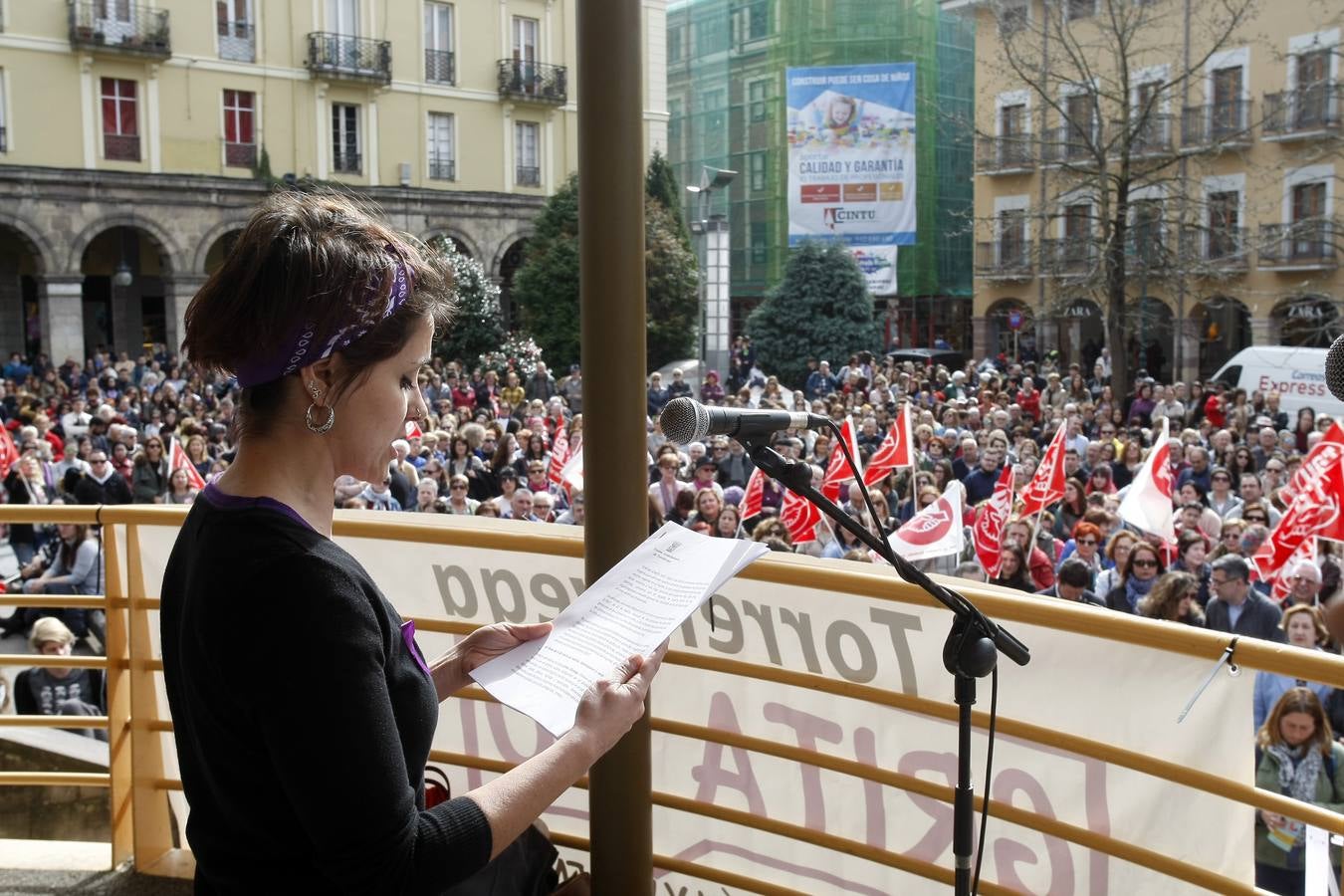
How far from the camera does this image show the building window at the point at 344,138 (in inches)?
1404

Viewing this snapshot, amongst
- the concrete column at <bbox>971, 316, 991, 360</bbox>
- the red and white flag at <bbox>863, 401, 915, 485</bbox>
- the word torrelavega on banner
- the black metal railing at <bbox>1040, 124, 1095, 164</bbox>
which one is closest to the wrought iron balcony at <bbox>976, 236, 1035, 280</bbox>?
the concrete column at <bbox>971, 316, 991, 360</bbox>

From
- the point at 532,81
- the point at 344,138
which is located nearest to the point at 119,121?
the point at 344,138

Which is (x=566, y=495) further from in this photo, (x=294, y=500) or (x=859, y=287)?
(x=859, y=287)

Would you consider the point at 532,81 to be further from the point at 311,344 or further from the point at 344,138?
the point at 311,344

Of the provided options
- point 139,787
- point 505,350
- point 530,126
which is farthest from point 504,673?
point 530,126

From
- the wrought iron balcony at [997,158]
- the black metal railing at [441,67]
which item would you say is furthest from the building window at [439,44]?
the wrought iron balcony at [997,158]

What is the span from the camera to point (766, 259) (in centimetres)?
4638

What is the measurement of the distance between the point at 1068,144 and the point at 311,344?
2106cm

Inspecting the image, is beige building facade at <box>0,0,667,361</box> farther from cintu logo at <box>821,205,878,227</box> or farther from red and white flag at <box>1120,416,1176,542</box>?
red and white flag at <box>1120,416,1176,542</box>

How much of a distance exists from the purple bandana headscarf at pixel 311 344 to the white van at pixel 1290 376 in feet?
66.7

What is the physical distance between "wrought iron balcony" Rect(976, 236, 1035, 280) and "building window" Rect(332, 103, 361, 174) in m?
18.7

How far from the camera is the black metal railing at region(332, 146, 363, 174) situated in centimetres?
3575

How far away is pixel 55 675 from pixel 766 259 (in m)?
41.2

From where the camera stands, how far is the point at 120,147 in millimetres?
32656
